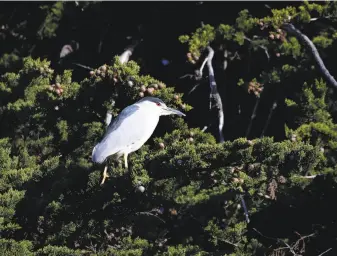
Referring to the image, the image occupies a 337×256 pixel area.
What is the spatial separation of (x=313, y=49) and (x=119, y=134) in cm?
170

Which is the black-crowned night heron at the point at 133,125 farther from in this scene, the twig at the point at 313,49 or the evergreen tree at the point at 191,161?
the twig at the point at 313,49

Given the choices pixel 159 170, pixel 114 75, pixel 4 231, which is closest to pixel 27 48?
pixel 114 75

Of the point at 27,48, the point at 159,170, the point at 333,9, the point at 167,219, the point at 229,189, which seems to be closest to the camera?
the point at 159,170

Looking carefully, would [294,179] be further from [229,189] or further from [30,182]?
[30,182]

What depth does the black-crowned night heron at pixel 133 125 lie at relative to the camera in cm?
416

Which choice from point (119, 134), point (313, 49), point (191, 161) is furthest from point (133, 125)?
point (313, 49)

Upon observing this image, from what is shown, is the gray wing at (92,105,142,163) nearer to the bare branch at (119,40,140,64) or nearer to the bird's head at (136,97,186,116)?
the bird's head at (136,97,186,116)

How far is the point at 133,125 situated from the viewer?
14.0ft

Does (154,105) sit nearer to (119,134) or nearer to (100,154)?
(119,134)

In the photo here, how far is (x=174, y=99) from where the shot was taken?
4410mm

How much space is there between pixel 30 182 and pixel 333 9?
282 cm

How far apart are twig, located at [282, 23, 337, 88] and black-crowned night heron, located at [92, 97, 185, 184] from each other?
1167 mm

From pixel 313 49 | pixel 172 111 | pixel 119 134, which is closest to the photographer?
pixel 119 134

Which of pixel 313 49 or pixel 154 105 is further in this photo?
pixel 313 49
